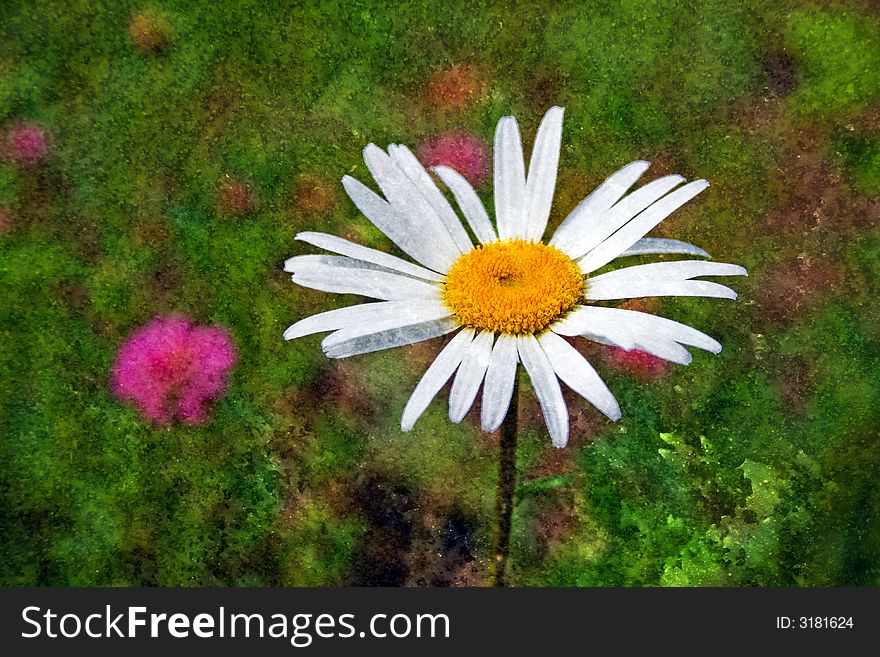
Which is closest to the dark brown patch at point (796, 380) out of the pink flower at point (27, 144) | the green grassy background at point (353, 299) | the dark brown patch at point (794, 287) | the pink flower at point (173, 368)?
the green grassy background at point (353, 299)

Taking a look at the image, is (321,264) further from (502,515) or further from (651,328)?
(502,515)

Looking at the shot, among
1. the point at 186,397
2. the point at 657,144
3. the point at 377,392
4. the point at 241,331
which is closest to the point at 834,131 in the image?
the point at 657,144

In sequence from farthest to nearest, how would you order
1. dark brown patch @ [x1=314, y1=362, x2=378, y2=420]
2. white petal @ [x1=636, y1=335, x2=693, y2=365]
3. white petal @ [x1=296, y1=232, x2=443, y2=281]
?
dark brown patch @ [x1=314, y1=362, x2=378, y2=420] → white petal @ [x1=296, y1=232, x2=443, y2=281] → white petal @ [x1=636, y1=335, x2=693, y2=365]

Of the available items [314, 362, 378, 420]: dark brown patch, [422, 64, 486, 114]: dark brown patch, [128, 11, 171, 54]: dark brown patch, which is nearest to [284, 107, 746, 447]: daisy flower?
[314, 362, 378, 420]: dark brown patch

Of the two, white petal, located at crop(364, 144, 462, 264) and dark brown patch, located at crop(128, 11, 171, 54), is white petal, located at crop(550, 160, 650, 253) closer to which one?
white petal, located at crop(364, 144, 462, 264)

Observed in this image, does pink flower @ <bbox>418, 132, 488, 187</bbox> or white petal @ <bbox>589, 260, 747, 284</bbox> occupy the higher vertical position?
pink flower @ <bbox>418, 132, 488, 187</bbox>

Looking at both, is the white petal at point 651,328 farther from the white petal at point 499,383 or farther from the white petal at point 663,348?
the white petal at point 499,383

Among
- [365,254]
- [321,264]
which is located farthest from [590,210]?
[321,264]
